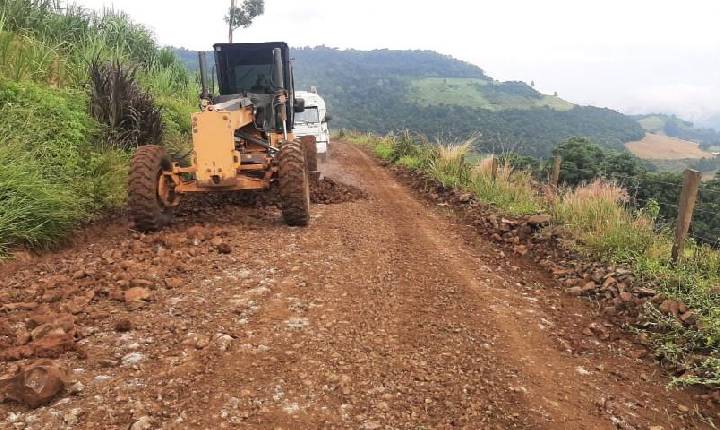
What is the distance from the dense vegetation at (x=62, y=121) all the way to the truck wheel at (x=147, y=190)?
674 millimetres

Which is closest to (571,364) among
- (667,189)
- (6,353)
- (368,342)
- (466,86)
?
(368,342)

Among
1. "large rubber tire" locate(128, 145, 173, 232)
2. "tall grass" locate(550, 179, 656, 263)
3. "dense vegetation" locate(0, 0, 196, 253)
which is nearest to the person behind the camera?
"dense vegetation" locate(0, 0, 196, 253)

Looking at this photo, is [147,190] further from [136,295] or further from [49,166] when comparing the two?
[136,295]

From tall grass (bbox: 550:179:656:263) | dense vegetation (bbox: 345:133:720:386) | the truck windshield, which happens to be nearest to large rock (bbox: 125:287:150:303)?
dense vegetation (bbox: 345:133:720:386)

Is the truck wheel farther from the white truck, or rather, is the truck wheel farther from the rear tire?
the white truck

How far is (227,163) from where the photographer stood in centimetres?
587

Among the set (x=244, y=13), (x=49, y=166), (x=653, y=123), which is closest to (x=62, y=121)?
(x=49, y=166)

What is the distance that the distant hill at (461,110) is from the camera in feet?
234

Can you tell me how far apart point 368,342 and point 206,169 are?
3466 millimetres

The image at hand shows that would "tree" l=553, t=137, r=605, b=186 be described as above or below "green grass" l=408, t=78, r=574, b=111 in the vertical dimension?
below

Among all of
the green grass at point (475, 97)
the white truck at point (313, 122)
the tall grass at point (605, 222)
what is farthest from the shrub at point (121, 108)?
the green grass at point (475, 97)

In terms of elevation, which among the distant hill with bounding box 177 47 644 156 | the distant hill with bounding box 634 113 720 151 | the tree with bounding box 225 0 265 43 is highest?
the tree with bounding box 225 0 265 43

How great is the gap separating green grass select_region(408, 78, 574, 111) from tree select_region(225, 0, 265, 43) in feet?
232

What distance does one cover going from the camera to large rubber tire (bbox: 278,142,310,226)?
19.5ft
